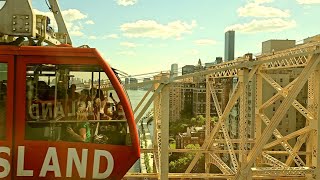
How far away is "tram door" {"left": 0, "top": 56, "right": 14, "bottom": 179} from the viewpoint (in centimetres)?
588

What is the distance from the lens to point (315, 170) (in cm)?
1043

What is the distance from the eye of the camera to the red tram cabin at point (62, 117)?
233 inches

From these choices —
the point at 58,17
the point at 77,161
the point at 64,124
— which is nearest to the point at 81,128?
the point at 64,124

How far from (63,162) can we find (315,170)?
7.26m

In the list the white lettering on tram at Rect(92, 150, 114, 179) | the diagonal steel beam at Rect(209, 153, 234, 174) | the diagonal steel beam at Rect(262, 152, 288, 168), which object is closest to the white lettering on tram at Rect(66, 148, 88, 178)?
the white lettering on tram at Rect(92, 150, 114, 179)

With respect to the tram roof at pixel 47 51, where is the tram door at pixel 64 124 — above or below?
below

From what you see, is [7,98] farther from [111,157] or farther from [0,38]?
[111,157]

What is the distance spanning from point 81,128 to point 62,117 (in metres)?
0.35

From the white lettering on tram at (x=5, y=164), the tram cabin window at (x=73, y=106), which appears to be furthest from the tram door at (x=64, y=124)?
the white lettering on tram at (x=5, y=164)

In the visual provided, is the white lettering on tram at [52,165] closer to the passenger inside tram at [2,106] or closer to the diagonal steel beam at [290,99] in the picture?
the passenger inside tram at [2,106]

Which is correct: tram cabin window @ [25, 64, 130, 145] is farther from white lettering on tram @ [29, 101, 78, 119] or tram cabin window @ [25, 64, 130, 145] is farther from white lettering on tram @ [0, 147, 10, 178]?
white lettering on tram @ [0, 147, 10, 178]

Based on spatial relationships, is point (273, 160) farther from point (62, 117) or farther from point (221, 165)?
point (62, 117)

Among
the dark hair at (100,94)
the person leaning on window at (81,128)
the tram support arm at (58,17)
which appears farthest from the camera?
the tram support arm at (58,17)

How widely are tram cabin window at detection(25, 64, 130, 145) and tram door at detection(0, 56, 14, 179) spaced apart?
0.26m
